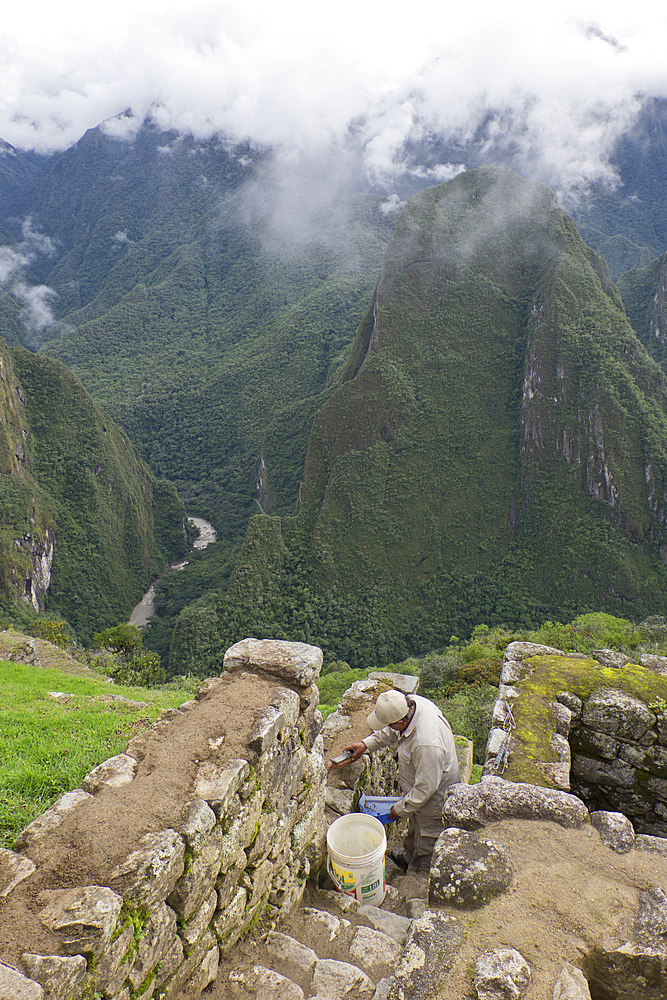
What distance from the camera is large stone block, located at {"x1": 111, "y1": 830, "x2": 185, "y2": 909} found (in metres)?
3.02

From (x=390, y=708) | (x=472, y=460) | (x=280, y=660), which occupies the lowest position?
(x=390, y=708)

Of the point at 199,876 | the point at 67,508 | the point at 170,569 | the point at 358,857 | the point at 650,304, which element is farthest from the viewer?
the point at 650,304

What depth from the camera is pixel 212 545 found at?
78188mm

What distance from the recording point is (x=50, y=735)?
667 cm

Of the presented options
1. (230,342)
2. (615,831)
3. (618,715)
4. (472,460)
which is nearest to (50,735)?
(615,831)

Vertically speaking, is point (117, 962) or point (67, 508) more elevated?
point (67, 508)

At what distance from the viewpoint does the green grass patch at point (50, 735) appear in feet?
15.4

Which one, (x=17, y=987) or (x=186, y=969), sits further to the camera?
(x=186, y=969)

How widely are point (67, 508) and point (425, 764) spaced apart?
68422 mm

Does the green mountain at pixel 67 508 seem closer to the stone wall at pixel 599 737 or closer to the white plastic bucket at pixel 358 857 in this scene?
the white plastic bucket at pixel 358 857

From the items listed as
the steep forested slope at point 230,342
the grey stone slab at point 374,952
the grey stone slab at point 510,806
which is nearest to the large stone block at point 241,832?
the grey stone slab at point 374,952

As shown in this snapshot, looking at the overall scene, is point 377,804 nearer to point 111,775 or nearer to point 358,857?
point 358,857

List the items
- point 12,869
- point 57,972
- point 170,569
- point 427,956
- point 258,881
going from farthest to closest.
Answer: point 170,569 < point 258,881 < point 427,956 < point 12,869 < point 57,972

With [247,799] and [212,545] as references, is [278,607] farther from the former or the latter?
[247,799]
